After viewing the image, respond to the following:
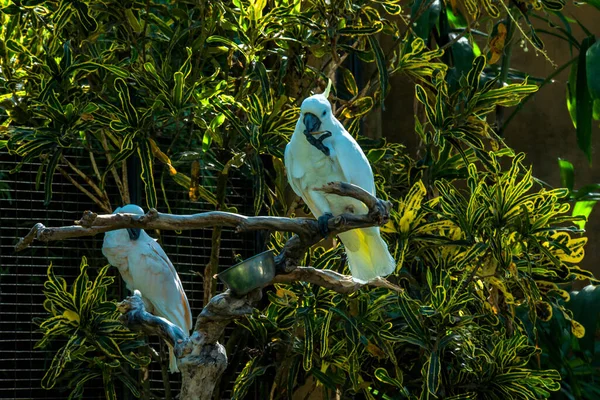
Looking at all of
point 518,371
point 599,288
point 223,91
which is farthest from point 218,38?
point 599,288

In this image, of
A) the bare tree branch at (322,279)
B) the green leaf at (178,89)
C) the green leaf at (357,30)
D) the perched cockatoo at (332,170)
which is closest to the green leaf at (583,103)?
the green leaf at (357,30)

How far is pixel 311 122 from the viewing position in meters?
2.41

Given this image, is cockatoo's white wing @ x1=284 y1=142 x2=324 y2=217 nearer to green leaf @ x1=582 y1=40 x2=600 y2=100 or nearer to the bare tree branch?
the bare tree branch

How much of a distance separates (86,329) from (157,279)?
0.92 ft

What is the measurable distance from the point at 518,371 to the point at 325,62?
1.26m

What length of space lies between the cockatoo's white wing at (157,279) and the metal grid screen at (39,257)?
306 mm

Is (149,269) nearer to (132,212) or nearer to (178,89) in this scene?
(132,212)

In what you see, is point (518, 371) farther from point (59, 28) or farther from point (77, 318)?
point (59, 28)

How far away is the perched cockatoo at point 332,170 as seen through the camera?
95.3 inches

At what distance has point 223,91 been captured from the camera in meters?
3.00

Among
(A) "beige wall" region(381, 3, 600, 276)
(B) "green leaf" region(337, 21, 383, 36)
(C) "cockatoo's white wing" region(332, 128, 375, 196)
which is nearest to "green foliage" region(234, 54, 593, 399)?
(B) "green leaf" region(337, 21, 383, 36)

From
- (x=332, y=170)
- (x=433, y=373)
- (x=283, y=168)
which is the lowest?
(x=433, y=373)

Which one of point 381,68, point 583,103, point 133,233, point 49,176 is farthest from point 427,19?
point 49,176

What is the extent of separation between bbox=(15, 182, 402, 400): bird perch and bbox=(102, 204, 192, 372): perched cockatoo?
0.86 meters
